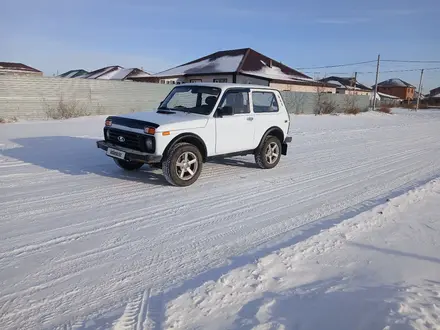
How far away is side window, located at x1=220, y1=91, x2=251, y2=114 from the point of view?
6.93 m

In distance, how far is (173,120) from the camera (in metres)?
6.18

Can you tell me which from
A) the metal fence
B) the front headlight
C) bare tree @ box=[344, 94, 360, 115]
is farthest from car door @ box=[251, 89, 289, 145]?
bare tree @ box=[344, 94, 360, 115]

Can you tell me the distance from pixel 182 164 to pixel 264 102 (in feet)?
8.88

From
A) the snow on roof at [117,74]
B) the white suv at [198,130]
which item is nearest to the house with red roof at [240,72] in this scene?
the snow on roof at [117,74]

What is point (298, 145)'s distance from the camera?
11.6 m

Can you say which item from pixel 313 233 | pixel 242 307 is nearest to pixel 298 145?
pixel 313 233

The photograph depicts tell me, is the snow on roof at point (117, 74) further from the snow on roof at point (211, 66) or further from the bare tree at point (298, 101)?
the bare tree at point (298, 101)

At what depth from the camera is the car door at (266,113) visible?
7.53 meters

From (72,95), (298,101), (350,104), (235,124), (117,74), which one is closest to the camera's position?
(235,124)

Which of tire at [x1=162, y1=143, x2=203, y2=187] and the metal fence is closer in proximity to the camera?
tire at [x1=162, y1=143, x2=203, y2=187]

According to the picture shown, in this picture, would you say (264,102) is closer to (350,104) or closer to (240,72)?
(240,72)

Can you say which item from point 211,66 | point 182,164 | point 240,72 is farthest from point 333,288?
point 211,66

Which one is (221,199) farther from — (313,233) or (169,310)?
(169,310)

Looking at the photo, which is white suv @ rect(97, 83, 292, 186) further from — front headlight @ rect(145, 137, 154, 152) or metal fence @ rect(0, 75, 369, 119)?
metal fence @ rect(0, 75, 369, 119)
